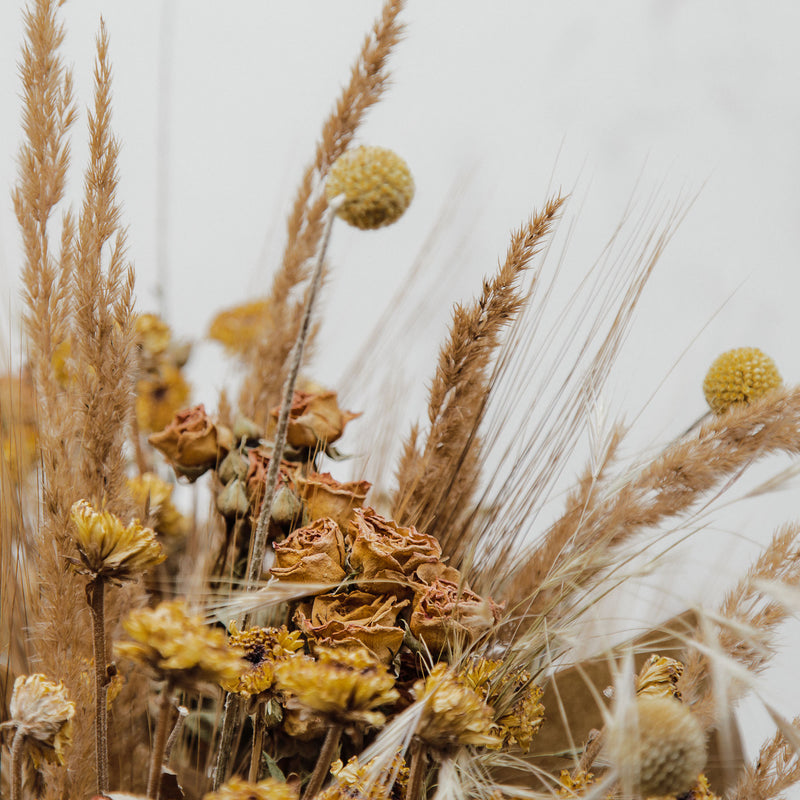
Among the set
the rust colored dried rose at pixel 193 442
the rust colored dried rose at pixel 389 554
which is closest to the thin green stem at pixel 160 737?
the rust colored dried rose at pixel 389 554

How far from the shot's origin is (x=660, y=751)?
26cm

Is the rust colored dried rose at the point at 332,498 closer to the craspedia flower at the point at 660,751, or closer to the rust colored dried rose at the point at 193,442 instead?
the rust colored dried rose at the point at 193,442

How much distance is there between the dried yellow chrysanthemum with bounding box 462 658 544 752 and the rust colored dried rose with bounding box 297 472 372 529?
99 mm

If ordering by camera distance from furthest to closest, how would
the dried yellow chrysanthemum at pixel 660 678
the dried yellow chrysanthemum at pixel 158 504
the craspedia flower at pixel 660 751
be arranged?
the dried yellow chrysanthemum at pixel 158 504, the dried yellow chrysanthemum at pixel 660 678, the craspedia flower at pixel 660 751

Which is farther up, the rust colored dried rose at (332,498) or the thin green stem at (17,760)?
the rust colored dried rose at (332,498)

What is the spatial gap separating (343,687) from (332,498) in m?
0.15

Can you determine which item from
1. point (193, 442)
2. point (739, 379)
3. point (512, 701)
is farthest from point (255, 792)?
point (739, 379)

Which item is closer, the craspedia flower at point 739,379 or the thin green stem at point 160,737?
the thin green stem at point 160,737

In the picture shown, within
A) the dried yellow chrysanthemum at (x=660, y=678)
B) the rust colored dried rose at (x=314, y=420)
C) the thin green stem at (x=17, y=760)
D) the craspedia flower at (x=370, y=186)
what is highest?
the craspedia flower at (x=370, y=186)

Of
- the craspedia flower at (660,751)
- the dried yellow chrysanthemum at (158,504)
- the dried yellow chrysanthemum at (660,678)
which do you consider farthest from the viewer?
the dried yellow chrysanthemum at (158,504)

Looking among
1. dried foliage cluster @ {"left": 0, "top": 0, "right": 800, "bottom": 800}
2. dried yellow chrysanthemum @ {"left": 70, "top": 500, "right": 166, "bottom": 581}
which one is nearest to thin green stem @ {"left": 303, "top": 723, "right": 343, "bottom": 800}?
dried foliage cluster @ {"left": 0, "top": 0, "right": 800, "bottom": 800}

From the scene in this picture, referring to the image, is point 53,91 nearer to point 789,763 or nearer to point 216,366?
point 789,763

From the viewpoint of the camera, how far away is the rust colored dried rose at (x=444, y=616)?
0.35 metres

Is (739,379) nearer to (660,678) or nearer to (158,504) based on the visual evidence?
(660,678)
